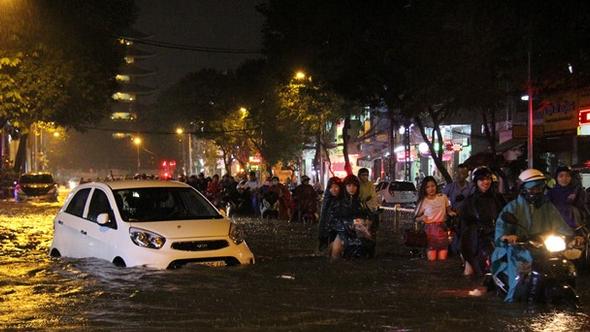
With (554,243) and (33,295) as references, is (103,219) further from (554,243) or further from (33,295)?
(554,243)

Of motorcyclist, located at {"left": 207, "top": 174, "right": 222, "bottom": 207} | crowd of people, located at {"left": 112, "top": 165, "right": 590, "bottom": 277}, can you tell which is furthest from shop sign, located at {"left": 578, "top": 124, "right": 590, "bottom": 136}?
motorcyclist, located at {"left": 207, "top": 174, "right": 222, "bottom": 207}

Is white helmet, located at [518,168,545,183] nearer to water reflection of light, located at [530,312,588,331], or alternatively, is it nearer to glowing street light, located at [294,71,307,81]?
water reflection of light, located at [530,312,588,331]

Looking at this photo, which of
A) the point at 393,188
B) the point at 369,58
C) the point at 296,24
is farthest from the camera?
the point at 393,188

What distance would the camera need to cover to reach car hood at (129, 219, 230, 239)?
384 inches

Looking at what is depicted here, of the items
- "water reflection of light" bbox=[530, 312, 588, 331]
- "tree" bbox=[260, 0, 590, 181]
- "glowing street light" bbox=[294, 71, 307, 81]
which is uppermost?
"glowing street light" bbox=[294, 71, 307, 81]

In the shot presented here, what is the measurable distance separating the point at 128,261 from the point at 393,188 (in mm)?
22121

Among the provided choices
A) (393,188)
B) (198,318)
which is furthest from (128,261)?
(393,188)

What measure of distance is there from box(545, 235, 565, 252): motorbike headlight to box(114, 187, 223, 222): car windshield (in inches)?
201

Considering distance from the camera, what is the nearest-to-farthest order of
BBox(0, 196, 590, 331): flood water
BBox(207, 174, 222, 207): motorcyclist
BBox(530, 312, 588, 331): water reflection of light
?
BBox(530, 312, 588, 331): water reflection of light → BBox(0, 196, 590, 331): flood water → BBox(207, 174, 222, 207): motorcyclist

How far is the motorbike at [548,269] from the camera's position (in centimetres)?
699

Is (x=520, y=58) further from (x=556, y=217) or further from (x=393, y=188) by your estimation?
(x=393, y=188)

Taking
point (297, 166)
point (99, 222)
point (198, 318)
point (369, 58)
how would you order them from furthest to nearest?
1. point (297, 166)
2. point (369, 58)
3. point (99, 222)
4. point (198, 318)

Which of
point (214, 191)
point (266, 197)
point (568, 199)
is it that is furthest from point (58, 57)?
point (568, 199)

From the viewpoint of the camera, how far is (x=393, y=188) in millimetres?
30891
